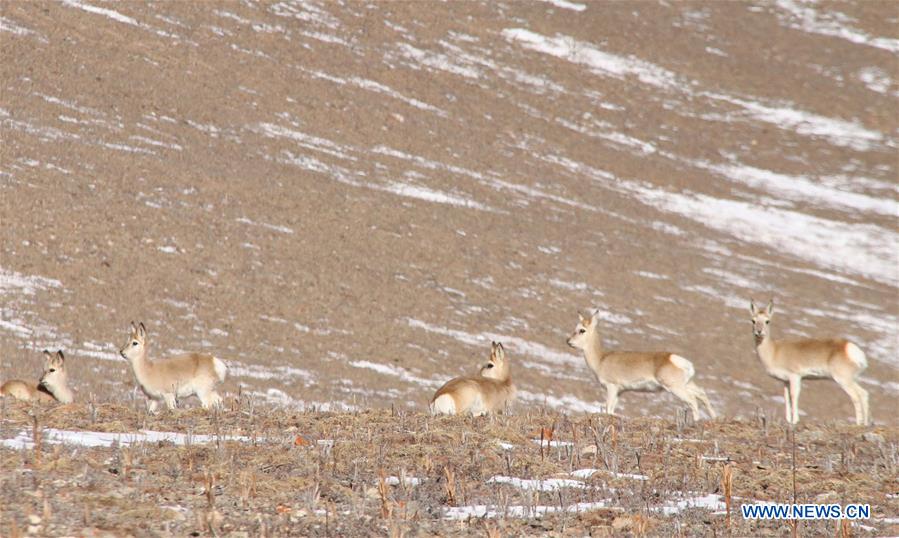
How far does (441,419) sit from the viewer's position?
1181cm

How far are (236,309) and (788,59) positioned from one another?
50.0 m

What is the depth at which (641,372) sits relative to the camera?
59.6 ft

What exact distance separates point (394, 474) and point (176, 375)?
7.39 m

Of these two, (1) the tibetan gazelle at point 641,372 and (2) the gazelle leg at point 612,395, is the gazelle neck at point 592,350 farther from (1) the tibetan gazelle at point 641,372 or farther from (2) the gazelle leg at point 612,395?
(2) the gazelle leg at point 612,395

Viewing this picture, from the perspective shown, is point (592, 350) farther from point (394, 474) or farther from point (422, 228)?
point (422, 228)

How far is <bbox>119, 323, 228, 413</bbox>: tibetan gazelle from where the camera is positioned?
Answer: 15.5m

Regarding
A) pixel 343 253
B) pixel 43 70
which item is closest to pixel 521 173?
pixel 343 253

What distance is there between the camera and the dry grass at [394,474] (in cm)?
718

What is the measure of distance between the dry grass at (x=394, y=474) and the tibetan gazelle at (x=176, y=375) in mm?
3472

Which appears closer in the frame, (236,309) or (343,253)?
(236,309)

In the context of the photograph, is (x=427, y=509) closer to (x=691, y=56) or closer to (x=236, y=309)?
(x=236, y=309)

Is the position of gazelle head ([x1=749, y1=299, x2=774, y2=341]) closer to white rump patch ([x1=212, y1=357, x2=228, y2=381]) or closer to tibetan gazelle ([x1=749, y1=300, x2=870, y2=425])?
tibetan gazelle ([x1=749, y1=300, x2=870, y2=425])

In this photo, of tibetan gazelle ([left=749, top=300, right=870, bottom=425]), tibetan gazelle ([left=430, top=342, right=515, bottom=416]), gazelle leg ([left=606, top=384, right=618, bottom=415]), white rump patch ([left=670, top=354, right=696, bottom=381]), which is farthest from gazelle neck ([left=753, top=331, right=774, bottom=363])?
tibetan gazelle ([left=430, top=342, right=515, bottom=416])

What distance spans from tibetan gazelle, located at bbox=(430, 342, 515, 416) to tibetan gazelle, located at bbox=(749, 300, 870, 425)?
16.5ft
